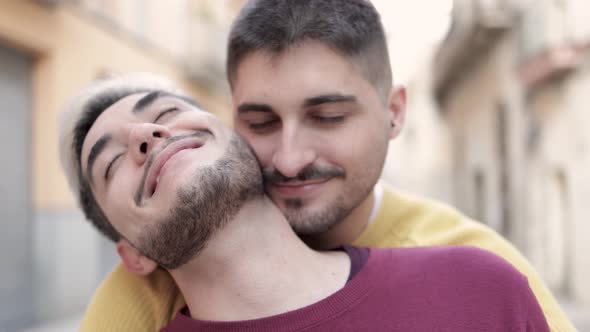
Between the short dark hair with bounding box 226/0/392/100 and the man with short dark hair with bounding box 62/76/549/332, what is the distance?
31 cm

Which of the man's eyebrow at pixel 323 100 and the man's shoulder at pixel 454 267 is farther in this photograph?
the man's eyebrow at pixel 323 100

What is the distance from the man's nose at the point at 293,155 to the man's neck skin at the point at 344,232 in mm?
351

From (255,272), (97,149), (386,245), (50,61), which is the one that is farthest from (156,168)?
(50,61)

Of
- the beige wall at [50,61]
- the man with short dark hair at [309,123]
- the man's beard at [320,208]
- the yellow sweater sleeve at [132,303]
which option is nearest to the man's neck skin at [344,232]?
the man with short dark hair at [309,123]

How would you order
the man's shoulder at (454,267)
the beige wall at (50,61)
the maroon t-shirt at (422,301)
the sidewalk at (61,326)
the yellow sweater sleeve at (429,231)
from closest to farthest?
the maroon t-shirt at (422,301) < the man's shoulder at (454,267) < the yellow sweater sleeve at (429,231) < the sidewalk at (61,326) < the beige wall at (50,61)

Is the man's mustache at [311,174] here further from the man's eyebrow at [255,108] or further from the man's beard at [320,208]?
the man's eyebrow at [255,108]

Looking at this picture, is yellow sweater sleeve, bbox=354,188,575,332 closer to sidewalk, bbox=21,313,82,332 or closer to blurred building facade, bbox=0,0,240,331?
sidewalk, bbox=21,313,82,332

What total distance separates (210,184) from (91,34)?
856 cm

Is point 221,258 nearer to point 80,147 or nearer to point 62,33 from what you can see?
point 80,147

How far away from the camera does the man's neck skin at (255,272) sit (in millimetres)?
2135

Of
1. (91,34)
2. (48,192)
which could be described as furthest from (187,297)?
(91,34)

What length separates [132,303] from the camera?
7.75ft

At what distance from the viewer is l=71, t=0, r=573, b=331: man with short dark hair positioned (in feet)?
7.46

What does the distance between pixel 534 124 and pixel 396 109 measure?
10.2 metres
